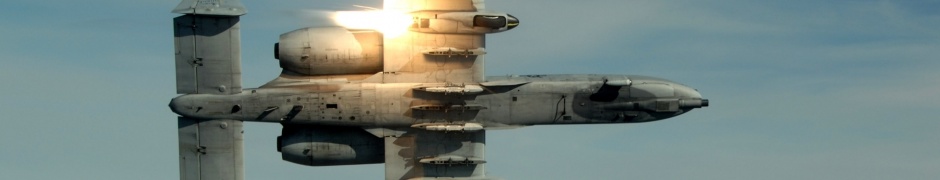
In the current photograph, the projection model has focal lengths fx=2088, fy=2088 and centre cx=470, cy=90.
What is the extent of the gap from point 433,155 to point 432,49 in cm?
288

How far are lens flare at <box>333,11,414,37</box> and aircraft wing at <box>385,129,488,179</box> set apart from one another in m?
2.76

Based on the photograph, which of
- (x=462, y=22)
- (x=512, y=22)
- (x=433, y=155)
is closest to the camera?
(x=462, y=22)

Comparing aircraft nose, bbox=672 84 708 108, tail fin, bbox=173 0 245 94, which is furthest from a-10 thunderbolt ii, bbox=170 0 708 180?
aircraft nose, bbox=672 84 708 108

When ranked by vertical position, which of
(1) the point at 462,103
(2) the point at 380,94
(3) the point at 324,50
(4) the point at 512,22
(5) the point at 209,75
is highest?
(4) the point at 512,22

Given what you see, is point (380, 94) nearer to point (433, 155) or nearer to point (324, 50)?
point (324, 50)

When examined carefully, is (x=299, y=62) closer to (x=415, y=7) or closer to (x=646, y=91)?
(x=415, y=7)

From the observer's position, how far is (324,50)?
53.3 m

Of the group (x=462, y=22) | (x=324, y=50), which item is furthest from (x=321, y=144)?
(x=462, y=22)

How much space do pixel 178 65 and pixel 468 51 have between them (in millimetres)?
7433

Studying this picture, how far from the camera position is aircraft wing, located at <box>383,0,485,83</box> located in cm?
5366

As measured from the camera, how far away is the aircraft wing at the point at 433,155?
179ft

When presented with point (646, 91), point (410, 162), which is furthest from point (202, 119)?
point (646, 91)

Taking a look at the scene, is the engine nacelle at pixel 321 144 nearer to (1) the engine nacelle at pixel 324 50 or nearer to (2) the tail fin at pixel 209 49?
(1) the engine nacelle at pixel 324 50

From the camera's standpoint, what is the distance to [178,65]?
5338cm
